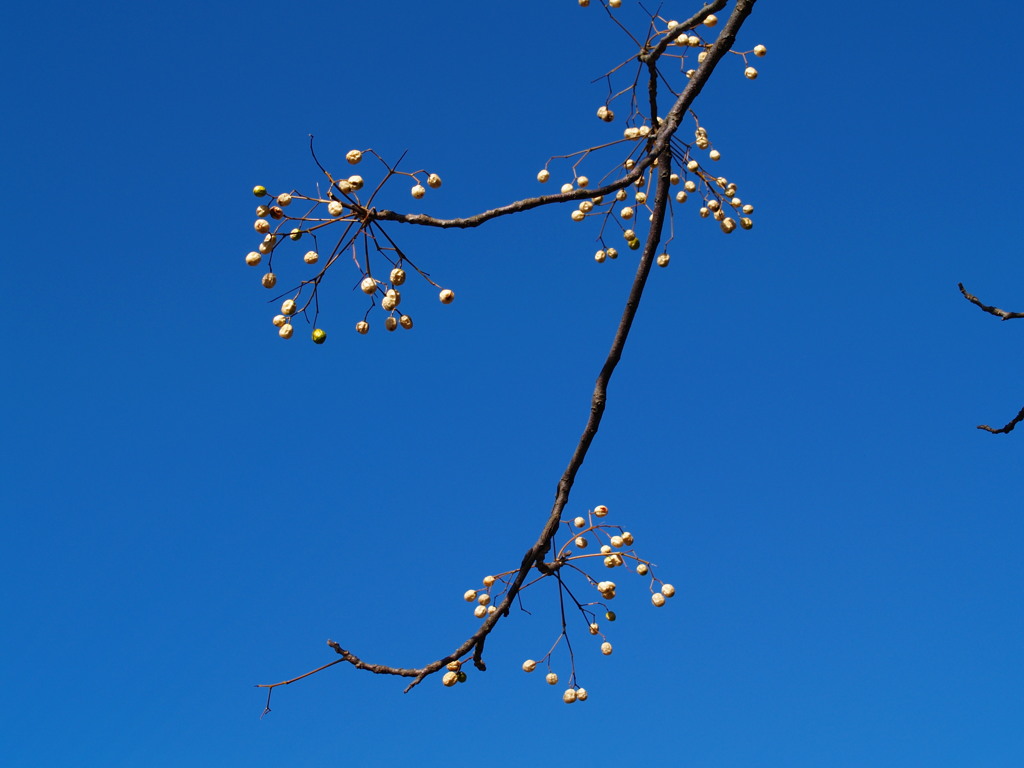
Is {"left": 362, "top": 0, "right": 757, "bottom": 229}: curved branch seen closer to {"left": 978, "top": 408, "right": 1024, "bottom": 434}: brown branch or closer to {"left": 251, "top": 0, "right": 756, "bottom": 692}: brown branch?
{"left": 251, "top": 0, "right": 756, "bottom": 692}: brown branch

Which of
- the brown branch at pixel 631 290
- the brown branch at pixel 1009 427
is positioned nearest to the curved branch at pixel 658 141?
the brown branch at pixel 631 290

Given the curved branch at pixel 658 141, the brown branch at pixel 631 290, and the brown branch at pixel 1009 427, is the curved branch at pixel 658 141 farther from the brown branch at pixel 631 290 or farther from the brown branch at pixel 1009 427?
the brown branch at pixel 1009 427

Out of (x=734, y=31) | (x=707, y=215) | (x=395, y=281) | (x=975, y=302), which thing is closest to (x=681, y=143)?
(x=707, y=215)

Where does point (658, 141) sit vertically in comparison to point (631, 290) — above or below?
above

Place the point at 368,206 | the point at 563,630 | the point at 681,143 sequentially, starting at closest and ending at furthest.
Result: 1. the point at 368,206
2. the point at 563,630
3. the point at 681,143

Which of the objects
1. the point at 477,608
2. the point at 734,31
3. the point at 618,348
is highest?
the point at 734,31

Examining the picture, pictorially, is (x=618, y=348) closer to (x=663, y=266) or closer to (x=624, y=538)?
(x=624, y=538)

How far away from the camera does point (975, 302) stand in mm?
3764

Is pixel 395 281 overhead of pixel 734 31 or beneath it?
beneath

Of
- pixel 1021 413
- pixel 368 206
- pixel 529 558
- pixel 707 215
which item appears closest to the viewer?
pixel 368 206

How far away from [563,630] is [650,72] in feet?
8.63

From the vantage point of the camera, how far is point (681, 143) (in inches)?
187

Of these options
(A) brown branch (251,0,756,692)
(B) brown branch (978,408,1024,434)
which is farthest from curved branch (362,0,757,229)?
(B) brown branch (978,408,1024,434)

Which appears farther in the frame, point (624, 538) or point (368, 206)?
point (624, 538)
